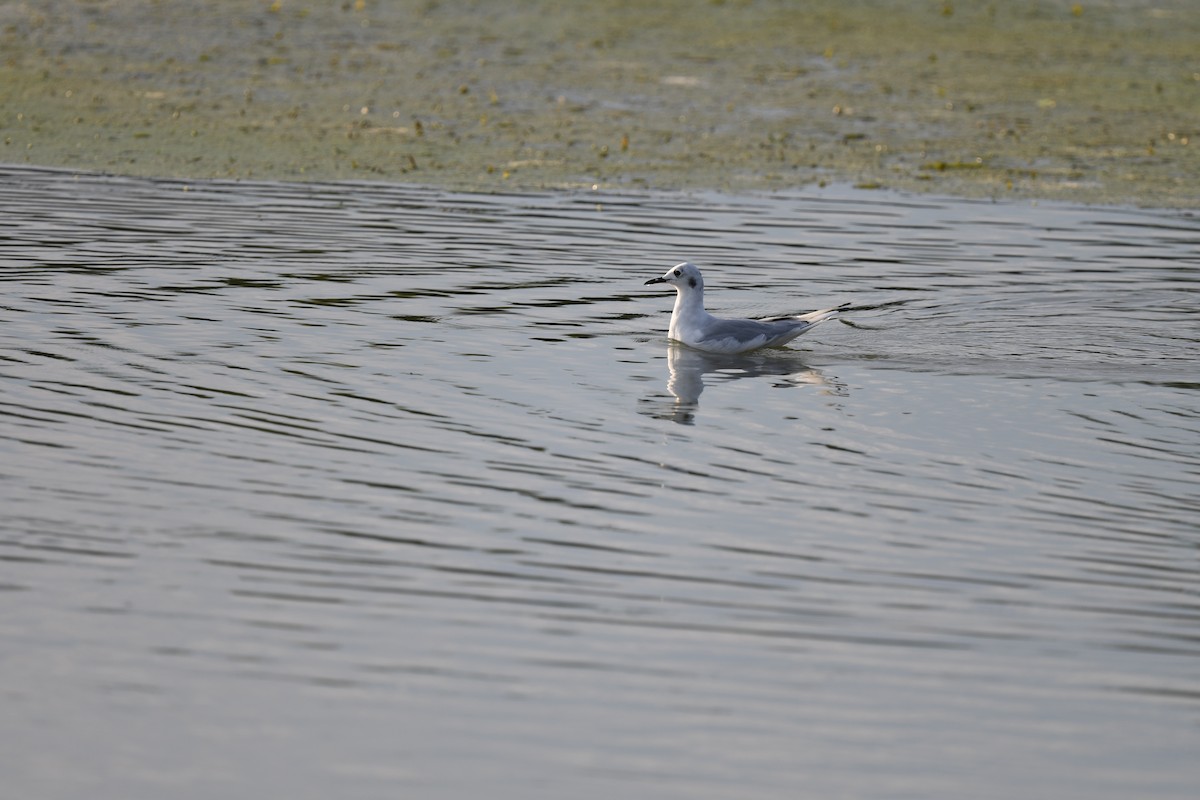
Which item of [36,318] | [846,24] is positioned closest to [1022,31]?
[846,24]

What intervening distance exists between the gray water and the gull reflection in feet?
0.17

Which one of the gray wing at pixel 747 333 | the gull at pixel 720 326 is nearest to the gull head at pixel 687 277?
the gull at pixel 720 326

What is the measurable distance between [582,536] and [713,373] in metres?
4.48

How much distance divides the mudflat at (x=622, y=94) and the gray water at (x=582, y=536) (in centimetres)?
586

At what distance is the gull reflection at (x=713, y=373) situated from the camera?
1092 centimetres

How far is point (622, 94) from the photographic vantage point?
2375cm

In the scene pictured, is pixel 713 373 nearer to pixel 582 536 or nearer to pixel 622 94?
pixel 582 536

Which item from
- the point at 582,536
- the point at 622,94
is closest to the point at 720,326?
the point at 582,536

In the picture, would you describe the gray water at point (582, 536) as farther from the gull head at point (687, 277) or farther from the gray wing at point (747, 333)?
the gull head at point (687, 277)

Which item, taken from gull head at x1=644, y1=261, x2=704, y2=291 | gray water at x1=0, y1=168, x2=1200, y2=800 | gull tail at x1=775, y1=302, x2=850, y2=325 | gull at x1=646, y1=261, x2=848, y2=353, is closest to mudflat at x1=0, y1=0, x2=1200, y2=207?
gray water at x1=0, y1=168, x2=1200, y2=800

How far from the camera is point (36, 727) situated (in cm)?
595

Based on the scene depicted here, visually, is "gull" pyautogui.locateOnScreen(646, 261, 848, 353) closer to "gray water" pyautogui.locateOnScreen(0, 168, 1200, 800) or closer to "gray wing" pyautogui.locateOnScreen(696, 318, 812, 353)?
"gray wing" pyautogui.locateOnScreen(696, 318, 812, 353)

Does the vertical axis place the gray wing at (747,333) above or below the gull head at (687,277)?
below

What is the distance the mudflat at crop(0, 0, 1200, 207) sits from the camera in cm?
2061
